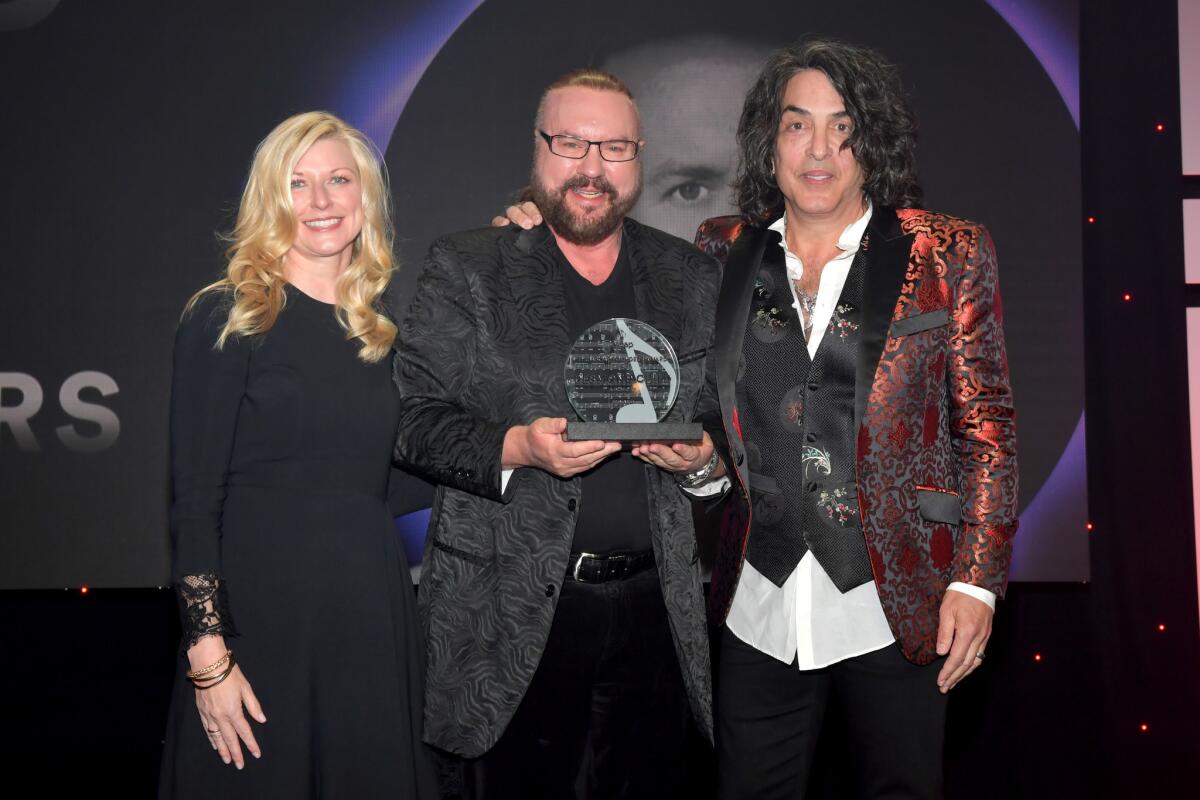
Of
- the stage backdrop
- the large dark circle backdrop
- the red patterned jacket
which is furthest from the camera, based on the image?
the large dark circle backdrop

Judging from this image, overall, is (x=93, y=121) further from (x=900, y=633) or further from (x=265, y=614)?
(x=900, y=633)

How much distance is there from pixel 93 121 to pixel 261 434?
1.94 metres

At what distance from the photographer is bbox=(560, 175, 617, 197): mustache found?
2.34 metres

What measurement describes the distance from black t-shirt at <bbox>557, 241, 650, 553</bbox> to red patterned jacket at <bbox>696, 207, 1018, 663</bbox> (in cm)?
24

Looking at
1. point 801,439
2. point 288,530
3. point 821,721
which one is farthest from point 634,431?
point 821,721

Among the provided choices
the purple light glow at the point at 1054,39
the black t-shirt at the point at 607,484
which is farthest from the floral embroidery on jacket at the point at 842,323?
the purple light glow at the point at 1054,39

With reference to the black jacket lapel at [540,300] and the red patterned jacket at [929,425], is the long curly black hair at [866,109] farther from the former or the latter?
the black jacket lapel at [540,300]

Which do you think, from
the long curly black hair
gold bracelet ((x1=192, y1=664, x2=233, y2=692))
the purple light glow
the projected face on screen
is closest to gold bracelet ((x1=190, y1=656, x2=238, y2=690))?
gold bracelet ((x1=192, y1=664, x2=233, y2=692))

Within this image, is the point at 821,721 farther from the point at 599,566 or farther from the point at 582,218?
the point at 582,218

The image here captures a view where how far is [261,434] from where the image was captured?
2146 millimetres

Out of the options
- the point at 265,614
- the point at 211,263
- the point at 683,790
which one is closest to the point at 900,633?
the point at 683,790

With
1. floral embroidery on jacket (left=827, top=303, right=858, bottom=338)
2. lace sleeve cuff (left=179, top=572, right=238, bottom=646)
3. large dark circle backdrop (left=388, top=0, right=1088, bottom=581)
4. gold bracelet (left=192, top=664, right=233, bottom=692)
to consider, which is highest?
large dark circle backdrop (left=388, top=0, right=1088, bottom=581)

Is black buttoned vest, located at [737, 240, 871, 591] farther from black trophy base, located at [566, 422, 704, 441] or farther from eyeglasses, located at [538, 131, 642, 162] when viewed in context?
eyeglasses, located at [538, 131, 642, 162]

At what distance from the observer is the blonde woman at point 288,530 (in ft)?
6.73
